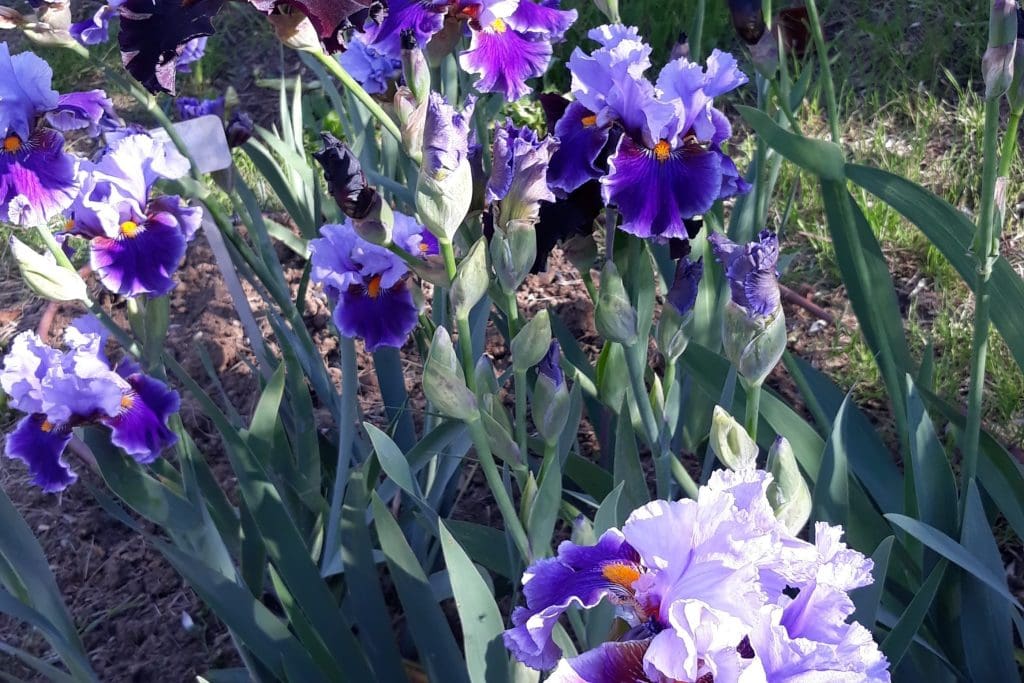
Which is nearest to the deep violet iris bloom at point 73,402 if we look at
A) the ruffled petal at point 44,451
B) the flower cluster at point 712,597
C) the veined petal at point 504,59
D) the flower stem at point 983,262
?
the ruffled petal at point 44,451

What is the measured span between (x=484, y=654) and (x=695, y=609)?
434 mm

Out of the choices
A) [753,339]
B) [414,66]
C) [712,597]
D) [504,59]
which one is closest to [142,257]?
[414,66]

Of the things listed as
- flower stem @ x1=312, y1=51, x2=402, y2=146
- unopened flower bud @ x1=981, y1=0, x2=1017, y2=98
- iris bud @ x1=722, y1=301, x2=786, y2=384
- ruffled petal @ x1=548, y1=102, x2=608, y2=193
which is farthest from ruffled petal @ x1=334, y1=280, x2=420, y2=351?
unopened flower bud @ x1=981, y1=0, x2=1017, y2=98

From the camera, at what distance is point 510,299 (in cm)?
115

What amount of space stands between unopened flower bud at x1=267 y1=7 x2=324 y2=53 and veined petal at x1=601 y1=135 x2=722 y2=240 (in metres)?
0.39

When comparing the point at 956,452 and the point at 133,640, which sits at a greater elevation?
the point at 956,452

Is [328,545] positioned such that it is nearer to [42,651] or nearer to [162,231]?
[162,231]

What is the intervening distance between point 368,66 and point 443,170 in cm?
81

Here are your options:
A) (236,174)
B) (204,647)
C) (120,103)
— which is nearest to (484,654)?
(204,647)

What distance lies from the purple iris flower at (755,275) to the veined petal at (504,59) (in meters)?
0.42

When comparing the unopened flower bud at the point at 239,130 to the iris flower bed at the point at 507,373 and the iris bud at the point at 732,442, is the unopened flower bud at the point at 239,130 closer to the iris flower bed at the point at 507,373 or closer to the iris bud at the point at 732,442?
the iris flower bed at the point at 507,373

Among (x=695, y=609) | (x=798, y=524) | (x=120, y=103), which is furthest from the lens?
(x=120, y=103)

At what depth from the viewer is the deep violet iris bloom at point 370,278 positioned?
1.37m

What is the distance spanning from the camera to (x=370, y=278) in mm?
1413
